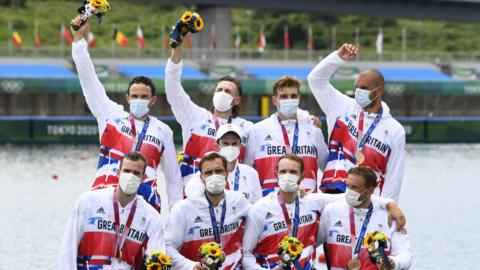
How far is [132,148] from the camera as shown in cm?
1573

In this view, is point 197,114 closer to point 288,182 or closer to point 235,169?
point 235,169

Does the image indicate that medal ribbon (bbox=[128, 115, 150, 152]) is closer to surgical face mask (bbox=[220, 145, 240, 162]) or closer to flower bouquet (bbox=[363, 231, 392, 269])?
surgical face mask (bbox=[220, 145, 240, 162])

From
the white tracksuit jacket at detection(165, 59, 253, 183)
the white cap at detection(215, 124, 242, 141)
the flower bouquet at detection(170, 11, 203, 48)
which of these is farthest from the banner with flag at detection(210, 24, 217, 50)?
the white cap at detection(215, 124, 242, 141)

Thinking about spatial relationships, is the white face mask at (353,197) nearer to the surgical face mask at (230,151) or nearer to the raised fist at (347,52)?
the surgical face mask at (230,151)

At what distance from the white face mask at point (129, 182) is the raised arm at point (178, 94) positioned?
2.25 meters

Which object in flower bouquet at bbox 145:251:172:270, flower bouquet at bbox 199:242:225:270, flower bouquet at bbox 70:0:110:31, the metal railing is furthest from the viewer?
the metal railing

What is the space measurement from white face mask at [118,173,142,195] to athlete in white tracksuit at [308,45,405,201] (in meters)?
3.00

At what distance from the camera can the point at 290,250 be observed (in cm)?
1395

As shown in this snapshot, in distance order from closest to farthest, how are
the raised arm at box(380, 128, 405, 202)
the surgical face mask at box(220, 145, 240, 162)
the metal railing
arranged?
the surgical face mask at box(220, 145, 240, 162) < the raised arm at box(380, 128, 405, 202) < the metal railing

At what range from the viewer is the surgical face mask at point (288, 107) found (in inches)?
620

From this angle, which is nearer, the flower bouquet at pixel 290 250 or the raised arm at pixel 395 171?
the flower bouquet at pixel 290 250

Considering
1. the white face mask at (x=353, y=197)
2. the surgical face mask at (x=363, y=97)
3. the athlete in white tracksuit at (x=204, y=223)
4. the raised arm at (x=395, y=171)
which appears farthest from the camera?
the raised arm at (x=395, y=171)

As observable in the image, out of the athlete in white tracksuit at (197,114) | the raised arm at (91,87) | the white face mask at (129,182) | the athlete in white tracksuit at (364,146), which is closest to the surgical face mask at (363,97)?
the athlete in white tracksuit at (364,146)

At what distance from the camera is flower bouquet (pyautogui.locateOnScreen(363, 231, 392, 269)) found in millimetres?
14055
